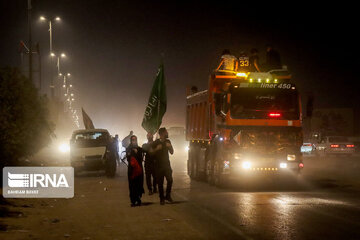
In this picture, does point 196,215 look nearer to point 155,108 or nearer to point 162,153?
point 162,153

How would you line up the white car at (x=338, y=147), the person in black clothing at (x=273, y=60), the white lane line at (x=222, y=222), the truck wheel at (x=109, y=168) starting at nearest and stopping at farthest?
the white lane line at (x=222, y=222), the person in black clothing at (x=273, y=60), the truck wheel at (x=109, y=168), the white car at (x=338, y=147)

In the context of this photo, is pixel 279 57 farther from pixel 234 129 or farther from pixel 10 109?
pixel 10 109

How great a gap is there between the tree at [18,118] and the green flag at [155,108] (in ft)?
24.9

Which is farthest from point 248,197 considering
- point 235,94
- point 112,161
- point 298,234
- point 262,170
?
point 112,161

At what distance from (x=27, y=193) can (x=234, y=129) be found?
652 centimetres

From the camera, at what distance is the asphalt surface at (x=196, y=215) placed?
10219mm

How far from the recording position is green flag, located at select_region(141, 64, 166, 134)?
65.7 feet

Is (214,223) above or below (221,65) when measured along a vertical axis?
below

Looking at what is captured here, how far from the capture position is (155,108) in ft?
66.5

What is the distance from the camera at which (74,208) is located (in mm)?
14562

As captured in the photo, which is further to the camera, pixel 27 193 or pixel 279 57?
pixel 279 57

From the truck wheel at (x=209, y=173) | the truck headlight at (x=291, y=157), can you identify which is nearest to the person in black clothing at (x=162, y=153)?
Result: the truck headlight at (x=291, y=157)

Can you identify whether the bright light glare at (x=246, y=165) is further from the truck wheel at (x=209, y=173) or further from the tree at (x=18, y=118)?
the tree at (x=18, y=118)

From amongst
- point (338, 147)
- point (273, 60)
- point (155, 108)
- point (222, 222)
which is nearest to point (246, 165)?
point (155, 108)
